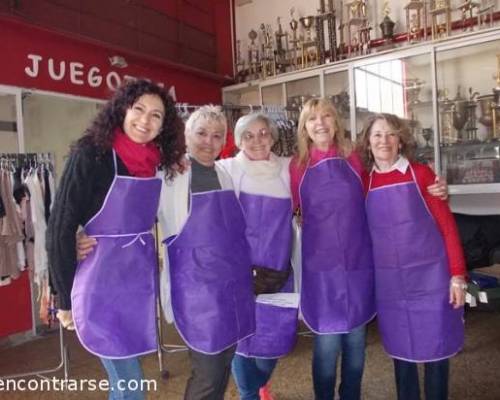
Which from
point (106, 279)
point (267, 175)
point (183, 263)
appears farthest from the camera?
point (267, 175)

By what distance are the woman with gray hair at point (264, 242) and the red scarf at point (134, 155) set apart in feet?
1.38

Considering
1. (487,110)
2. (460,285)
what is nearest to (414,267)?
(460,285)

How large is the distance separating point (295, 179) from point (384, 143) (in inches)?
14.3

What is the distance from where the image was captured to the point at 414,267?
5.94 feet

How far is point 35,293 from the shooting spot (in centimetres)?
365

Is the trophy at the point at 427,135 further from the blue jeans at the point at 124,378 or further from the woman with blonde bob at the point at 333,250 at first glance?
the blue jeans at the point at 124,378

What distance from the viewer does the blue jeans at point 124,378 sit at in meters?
1.46

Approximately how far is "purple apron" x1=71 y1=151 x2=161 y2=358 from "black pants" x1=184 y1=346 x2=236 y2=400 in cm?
17

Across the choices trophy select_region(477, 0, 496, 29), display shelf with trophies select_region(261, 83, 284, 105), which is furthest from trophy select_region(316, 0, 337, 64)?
trophy select_region(477, 0, 496, 29)

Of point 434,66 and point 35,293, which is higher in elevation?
point 434,66

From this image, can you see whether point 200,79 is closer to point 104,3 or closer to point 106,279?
point 104,3

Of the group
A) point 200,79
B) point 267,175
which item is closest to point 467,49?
point 200,79

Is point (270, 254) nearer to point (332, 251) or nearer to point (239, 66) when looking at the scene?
point (332, 251)

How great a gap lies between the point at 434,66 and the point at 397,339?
2880 millimetres
